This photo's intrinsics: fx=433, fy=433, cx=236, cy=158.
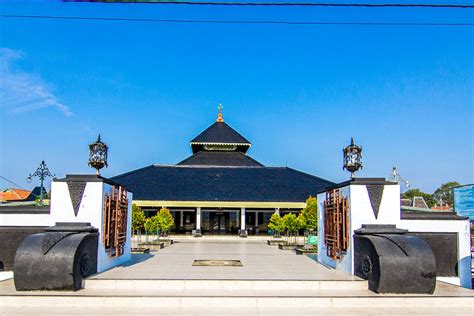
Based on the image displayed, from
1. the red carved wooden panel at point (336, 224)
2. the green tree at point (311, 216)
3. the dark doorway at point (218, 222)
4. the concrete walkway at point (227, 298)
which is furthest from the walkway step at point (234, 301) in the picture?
the dark doorway at point (218, 222)

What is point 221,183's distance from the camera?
119 ft

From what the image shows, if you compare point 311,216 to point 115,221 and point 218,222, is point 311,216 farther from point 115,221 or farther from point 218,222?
point 218,222

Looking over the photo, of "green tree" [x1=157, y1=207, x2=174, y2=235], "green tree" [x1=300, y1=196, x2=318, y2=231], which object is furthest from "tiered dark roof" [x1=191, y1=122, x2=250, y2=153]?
"green tree" [x1=300, y1=196, x2=318, y2=231]

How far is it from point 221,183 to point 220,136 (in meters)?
9.44

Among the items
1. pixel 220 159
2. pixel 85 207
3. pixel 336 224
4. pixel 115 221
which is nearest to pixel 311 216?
pixel 336 224

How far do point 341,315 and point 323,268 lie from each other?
15.6ft

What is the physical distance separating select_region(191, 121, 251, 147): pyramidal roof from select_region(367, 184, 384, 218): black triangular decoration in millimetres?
32863

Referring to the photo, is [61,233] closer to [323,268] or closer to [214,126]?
[323,268]

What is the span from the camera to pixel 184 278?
9.67m

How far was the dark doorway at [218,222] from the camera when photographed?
35.8m

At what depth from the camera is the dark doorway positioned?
35750 mm

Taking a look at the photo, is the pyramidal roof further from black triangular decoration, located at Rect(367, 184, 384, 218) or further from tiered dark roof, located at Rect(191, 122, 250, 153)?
black triangular decoration, located at Rect(367, 184, 384, 218)

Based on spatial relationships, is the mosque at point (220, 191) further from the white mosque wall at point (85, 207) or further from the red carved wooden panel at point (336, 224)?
the white mosque wall at point (85, 207)

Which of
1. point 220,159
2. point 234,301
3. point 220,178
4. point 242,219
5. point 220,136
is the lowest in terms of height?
point 234,301
